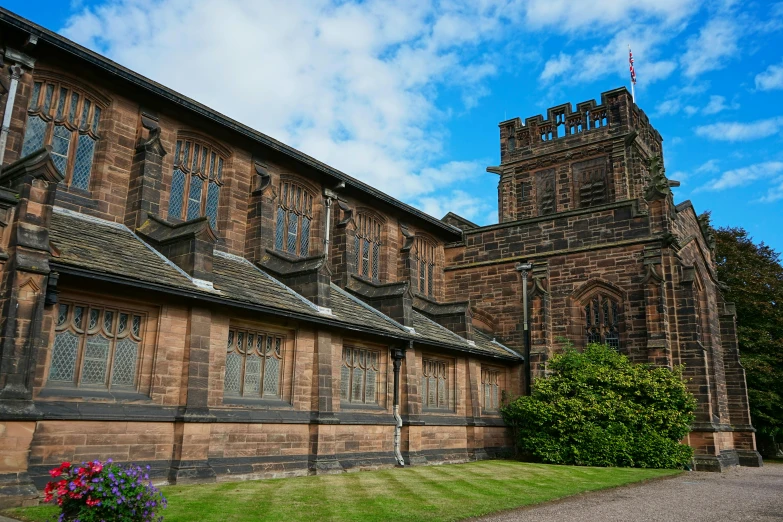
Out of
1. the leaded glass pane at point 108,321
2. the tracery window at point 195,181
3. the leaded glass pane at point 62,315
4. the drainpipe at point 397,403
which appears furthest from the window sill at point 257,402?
the tracery window at point 195,181

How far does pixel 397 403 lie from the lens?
1783 cm

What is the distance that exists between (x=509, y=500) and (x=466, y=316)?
11.5 meters

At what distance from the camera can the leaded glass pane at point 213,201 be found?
17.9 meters

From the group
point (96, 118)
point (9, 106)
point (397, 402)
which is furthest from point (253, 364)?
point (9, 106)

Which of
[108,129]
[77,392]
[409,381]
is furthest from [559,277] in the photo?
[77,392]

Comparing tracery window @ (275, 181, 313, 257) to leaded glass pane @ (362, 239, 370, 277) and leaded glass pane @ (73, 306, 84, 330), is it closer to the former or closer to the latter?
leaded glass pane @ (362, 239, 370, 277)

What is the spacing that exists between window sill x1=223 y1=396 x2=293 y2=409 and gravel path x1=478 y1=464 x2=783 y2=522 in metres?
6.32

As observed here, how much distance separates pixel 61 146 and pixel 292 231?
722 cm

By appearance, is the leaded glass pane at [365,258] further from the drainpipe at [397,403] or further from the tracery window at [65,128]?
the tracery window at [65,128]

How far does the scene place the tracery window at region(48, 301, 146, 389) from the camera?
1108 cm

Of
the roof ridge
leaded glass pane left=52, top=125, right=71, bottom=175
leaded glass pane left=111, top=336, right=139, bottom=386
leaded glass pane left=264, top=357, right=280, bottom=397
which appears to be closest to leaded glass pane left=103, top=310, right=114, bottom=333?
leaded glass pane left=111, top=336, right=139, bottom=386

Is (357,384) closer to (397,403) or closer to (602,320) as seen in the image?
(397,403)

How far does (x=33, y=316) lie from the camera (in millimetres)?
10016

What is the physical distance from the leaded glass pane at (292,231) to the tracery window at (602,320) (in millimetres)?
10587
